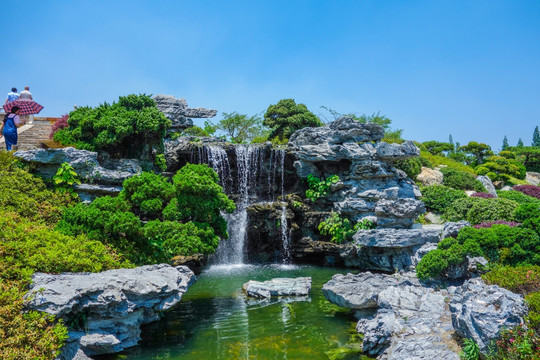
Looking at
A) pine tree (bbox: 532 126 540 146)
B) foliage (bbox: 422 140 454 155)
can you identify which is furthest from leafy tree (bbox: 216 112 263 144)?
pine tree (bbox: 532 126 540 146)

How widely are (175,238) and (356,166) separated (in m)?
11.6

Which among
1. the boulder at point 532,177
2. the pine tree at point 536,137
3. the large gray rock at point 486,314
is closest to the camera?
the large gray rock at point 486,314

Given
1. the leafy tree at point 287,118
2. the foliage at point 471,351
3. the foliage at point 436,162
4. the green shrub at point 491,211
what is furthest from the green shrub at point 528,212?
the foliage at point 436,162

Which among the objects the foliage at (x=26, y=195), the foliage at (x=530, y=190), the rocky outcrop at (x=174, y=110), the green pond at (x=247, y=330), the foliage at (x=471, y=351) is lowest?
the green pond at (x=247, y=330)

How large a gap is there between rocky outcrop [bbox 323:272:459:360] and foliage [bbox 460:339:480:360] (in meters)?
0.15

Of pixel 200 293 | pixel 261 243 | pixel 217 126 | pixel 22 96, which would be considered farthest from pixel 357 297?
pixel 217 126

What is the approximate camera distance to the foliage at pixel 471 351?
6.38 meters

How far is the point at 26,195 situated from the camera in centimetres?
1150

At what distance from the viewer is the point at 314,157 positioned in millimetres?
20234

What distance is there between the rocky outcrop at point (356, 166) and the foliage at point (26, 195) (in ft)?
41.4

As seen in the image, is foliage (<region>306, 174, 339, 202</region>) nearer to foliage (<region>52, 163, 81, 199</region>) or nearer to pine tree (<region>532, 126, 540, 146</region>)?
foliage (<region>52, 163, 81, 199</region>)

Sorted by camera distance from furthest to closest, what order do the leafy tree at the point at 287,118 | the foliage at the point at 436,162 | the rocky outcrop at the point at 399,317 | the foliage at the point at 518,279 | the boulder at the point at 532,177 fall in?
the boulder at the point at 532,177 → the foliage at the point at 436,162 → the leafy tree at the point at 287,118 → the foliage at the point at 518,279 → the rocky outcrop at the point at 399,317

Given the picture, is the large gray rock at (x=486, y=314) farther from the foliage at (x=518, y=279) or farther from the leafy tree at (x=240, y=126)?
the leafy tree at (x=240, y=126)

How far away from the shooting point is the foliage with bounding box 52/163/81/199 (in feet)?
42.9
